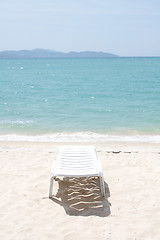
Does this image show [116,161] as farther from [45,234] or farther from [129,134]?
[129,134]

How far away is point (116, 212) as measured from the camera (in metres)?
4.71

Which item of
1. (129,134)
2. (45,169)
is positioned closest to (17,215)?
(45,169)

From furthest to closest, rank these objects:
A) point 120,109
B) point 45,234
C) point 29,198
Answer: point 120,109
point 29,198
point 45,234

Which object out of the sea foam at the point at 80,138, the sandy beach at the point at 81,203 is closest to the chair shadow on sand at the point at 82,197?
the sandy beach at the point at 81,203

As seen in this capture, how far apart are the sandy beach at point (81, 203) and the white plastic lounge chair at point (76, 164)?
1.26ft

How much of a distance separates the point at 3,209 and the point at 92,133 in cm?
717

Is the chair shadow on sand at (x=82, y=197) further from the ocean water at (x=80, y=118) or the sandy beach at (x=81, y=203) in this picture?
the ocean water at (x=80, y=118)

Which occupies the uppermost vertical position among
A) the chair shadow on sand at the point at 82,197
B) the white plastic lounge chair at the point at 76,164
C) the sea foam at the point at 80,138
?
the white plastic lounge chair at the point at 76,164

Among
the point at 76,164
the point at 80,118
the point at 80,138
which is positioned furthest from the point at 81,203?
the point at 80,118

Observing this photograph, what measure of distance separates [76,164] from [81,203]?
2.39 feet

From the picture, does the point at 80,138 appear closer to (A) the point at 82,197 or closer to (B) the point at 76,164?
(B) the point at 76,164

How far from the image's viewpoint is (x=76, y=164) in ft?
17.5

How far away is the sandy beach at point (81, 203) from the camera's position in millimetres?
4109

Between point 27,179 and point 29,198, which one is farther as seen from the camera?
point 27,179
